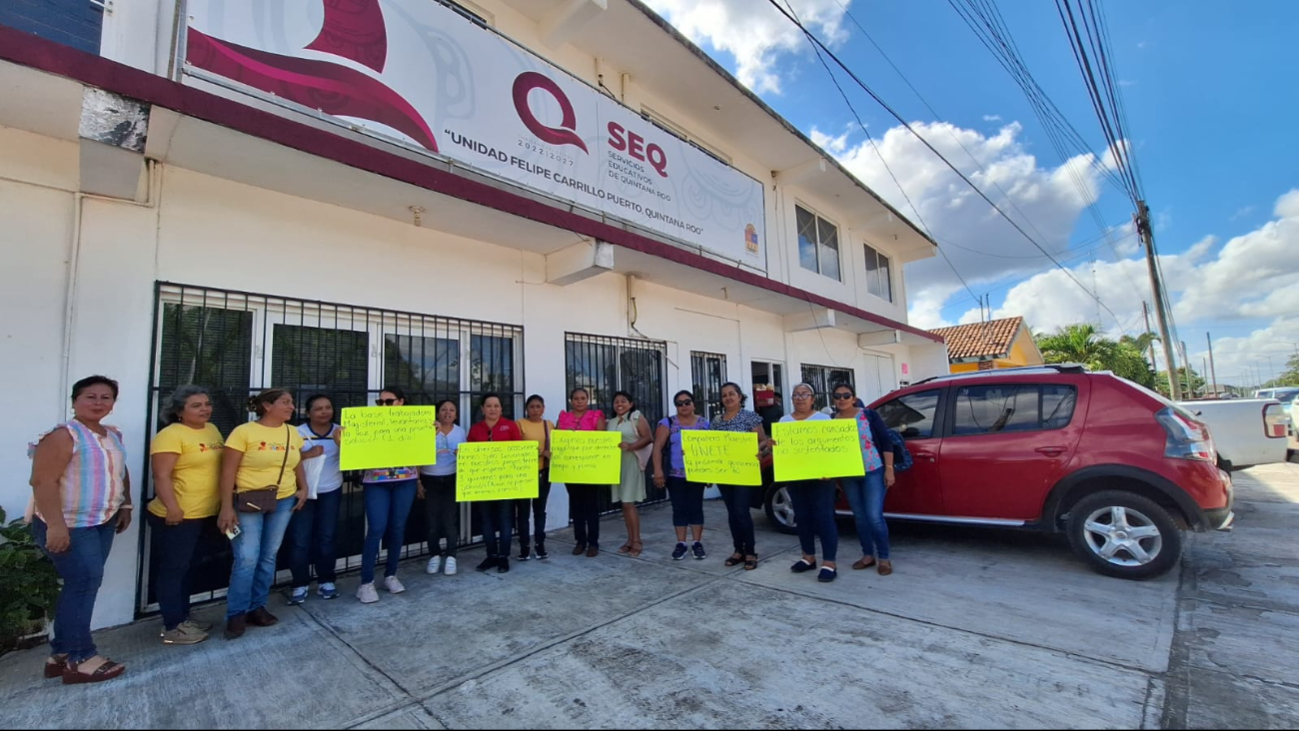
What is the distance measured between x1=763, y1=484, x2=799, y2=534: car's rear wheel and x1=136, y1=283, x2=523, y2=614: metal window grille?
289 centimetres

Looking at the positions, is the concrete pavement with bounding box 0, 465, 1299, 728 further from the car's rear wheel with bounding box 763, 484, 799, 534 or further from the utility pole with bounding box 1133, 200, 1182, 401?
the utility pole with bounding box 1133, 200, 1182, 401

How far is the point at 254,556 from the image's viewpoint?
3.27m

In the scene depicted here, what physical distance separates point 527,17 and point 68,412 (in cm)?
591

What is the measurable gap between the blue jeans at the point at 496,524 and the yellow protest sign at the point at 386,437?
0.79 meters

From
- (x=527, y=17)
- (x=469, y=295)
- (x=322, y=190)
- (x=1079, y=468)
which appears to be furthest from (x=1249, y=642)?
(x=527, y=17)

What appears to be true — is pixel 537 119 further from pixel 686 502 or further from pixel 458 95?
pixel 686 502

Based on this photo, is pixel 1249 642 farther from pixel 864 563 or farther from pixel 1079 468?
pixel 864 563

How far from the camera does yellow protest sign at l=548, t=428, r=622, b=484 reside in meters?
4.69

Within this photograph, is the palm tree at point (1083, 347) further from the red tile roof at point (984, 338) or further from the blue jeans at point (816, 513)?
the blue jeans at point (816, 513)

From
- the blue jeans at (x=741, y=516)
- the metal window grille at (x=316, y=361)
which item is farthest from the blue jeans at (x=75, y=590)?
the blue jeans at (x=741, y=516)

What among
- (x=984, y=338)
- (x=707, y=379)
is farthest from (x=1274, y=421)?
(x=984, y=338)

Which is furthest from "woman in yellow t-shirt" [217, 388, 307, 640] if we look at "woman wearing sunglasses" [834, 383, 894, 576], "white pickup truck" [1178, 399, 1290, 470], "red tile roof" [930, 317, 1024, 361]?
"red tile roof" [930, 317, 1024, 361]

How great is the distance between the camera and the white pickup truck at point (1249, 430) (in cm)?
629

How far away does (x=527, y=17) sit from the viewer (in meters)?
6.47
